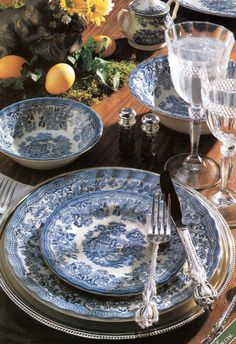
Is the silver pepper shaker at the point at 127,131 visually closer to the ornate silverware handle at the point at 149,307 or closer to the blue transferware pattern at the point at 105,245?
the blue transferware pattern at the point at 105,245

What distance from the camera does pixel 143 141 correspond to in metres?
0.94

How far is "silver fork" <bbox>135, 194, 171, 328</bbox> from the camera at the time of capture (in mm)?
635

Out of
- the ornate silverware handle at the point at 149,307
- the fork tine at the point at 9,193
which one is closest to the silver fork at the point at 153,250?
the ornate silverware handle at the point at 149,307

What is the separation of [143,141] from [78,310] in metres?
0.36

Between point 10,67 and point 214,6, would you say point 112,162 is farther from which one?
Result: point 214,6

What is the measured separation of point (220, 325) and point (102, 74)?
23.7 inches

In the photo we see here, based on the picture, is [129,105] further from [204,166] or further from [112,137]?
[204,166]

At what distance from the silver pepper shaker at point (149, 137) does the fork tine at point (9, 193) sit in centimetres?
21

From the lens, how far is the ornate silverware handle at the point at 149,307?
0.63 m

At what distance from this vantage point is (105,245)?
778 millimetres

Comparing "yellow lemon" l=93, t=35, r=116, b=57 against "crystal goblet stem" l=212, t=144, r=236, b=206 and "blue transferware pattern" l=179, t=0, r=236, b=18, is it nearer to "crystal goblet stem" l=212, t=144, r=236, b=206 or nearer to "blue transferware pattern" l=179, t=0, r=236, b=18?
"blue transferware pattern" l=179, t=0, r=236, b=18

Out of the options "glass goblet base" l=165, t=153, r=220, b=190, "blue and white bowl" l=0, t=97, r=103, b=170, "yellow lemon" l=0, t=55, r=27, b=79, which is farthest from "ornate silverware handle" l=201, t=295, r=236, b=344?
"yellow lemon" l=0, t=55, r=27, b=79

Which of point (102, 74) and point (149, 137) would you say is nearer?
point (149, 137)

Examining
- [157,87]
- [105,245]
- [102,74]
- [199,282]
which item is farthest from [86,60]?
[199,282]
